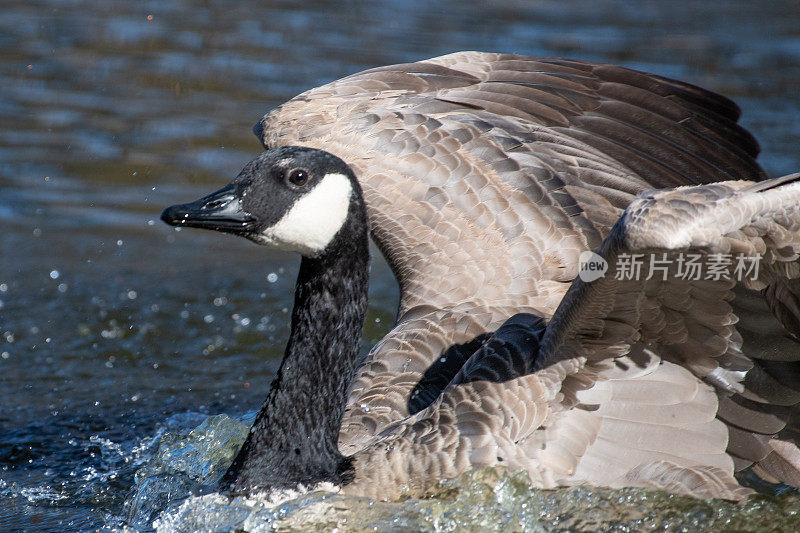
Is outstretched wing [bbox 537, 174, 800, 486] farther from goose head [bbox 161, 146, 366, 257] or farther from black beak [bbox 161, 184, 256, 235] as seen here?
black beak [bbox 161, 184, 256, 235]

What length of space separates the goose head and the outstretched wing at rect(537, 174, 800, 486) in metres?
1.10

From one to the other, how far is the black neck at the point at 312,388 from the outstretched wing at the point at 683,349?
3.04 feet

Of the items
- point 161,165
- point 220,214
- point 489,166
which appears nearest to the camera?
point 220,214

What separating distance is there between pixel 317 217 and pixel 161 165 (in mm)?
6627

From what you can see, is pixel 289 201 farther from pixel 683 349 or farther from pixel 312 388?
pixel 683 349

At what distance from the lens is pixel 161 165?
10.8 metres

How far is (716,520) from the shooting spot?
4887 millimetres

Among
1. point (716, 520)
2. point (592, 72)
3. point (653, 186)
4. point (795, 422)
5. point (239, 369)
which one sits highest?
point (592, 72)

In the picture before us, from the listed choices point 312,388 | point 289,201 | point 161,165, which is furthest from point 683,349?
point 161,165

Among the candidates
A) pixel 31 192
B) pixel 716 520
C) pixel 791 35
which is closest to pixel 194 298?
pixel 31 192

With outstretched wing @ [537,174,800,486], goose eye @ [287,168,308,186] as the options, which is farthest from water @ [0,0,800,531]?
goose eye @ [287,168,308,186]

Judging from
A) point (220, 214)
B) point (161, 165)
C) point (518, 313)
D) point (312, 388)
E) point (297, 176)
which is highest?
point (297, 176)

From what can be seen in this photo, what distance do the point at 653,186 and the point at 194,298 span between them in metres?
4.06

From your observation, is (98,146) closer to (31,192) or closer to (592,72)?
(31,192)
